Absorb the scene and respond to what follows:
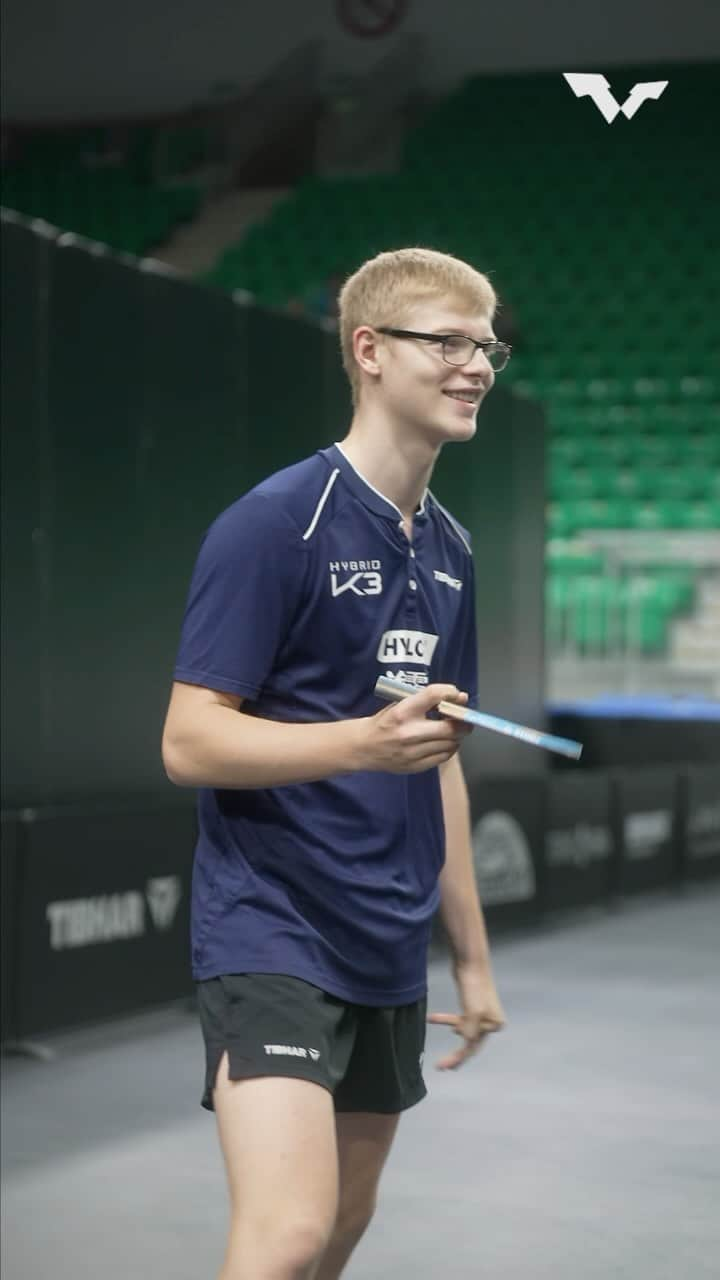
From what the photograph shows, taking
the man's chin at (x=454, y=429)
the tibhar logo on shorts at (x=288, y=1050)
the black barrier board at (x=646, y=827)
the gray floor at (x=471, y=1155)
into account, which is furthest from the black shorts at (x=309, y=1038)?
the black barrier board at (x=646, y=827)

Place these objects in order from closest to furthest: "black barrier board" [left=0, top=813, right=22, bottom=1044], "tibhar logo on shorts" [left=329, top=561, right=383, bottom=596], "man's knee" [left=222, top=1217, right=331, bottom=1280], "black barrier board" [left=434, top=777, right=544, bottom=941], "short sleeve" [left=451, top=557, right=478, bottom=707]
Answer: "man's knee" [left=222, top=1217, right=331, bottom=1280], "tibhar logo on shorts" [left=329, top=561, right=383, bottom=596], "short sleeve" [left=451, top=557, right=478, bottom=707], "black barrier board" [left=0, top=813, right=22, bottom=1044], "black barrier board" [left=434, top=777, right=544, bottom=941]

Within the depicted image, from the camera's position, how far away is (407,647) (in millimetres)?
2396

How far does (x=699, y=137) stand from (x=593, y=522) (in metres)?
5.36

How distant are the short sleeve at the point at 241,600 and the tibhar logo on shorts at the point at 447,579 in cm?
28

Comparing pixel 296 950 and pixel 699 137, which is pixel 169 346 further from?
pixel 699 137

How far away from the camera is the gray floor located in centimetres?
412

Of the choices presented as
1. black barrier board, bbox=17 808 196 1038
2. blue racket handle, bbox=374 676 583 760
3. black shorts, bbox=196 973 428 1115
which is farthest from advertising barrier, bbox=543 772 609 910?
blue racket handle, bbox=374 676 583 760

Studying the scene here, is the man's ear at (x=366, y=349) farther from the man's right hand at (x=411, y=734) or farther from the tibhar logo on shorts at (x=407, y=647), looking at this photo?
the man's right hand at (x=411, y=734)

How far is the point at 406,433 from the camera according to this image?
7.88 feet

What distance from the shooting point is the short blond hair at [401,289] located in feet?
7.74

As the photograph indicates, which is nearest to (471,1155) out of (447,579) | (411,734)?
(447,579)

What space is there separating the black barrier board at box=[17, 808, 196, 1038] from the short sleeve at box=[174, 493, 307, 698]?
13.6ft

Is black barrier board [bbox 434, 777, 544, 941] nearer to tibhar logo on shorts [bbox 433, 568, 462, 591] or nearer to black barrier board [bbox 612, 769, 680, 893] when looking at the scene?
black barrier board [bbox 612, 769, 680, 893]

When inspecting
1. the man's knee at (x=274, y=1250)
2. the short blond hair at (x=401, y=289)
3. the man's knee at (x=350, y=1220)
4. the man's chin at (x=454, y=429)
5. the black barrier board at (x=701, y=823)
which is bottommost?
the black barrier board at (x=701, y=823)
